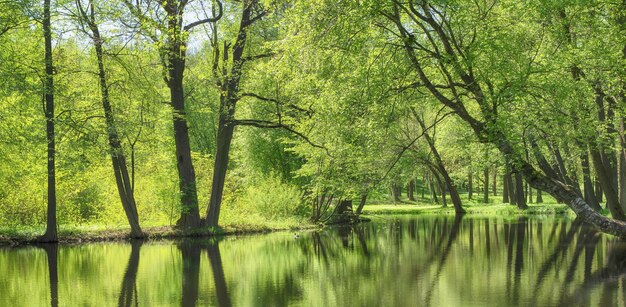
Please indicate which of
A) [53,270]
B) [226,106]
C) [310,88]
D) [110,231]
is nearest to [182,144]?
[226,106]

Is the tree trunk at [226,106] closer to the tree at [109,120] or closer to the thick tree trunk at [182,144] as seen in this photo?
the thick tree trunk at [182,144]

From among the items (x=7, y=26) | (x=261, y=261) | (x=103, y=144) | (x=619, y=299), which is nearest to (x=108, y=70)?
(x=103, y=144)

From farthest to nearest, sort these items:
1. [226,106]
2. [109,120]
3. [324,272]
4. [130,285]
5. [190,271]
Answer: [226,106] → [109,120] → [190,271] → [324,272] → [130,285]

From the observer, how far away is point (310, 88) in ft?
60.5

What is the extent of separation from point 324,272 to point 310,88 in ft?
19.2

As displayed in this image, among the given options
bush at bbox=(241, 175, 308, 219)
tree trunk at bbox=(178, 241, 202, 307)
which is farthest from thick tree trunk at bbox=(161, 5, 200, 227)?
bush at bbox=(241, 175, 308, 219)

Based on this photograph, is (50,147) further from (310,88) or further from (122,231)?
(310,88)

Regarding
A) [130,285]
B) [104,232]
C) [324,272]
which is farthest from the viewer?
[104,232]

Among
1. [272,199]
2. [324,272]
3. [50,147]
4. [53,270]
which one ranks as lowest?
[324,272]

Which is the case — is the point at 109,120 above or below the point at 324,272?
above

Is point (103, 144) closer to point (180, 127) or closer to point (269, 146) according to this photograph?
point (180, 127)

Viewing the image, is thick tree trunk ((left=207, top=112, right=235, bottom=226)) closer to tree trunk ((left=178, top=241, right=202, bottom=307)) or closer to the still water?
the still water

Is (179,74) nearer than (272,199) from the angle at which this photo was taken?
Yes

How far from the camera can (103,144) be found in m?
22.0
